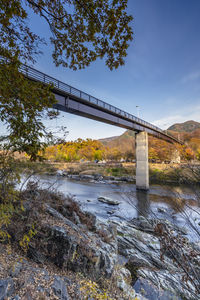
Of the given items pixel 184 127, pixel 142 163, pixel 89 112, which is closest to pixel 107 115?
pixel 89 112

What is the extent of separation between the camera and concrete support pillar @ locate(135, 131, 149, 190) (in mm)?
25859

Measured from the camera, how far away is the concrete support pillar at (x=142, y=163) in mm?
25859

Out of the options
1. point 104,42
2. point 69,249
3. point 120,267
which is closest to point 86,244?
point 69,249

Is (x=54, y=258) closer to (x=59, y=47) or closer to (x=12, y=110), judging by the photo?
(x=12, y=110)

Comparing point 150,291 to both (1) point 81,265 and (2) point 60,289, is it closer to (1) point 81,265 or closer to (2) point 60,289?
(1) point 81,265

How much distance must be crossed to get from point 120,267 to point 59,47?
7.46 meters

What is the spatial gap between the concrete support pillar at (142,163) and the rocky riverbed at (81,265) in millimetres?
19713

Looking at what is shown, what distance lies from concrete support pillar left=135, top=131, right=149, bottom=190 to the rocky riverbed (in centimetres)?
1971

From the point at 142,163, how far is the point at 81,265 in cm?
2413

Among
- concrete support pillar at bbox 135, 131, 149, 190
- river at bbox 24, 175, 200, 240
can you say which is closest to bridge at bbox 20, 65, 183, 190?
concrete support pillar at bbox 135, 131, 149, 190

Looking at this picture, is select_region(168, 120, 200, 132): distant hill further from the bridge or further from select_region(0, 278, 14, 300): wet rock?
select_region(0, 278, 14, 300): wet rock

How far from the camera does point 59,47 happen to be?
4.35m

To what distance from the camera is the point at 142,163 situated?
27.2 metres

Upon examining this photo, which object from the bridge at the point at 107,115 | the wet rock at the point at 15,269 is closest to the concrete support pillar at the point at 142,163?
the bridge at the point at 107,115
